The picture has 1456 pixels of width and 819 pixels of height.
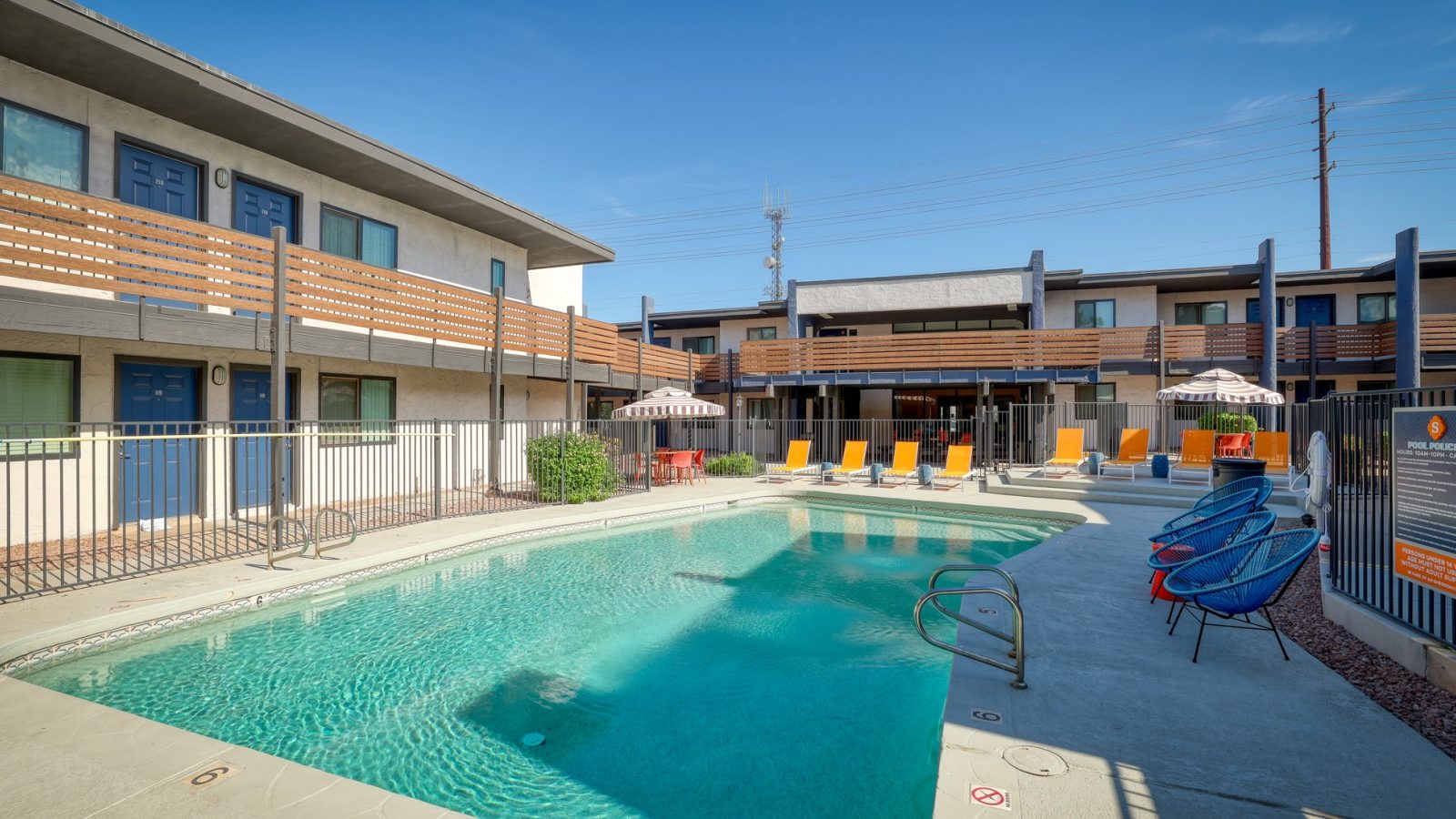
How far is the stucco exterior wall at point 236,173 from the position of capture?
8.64 m

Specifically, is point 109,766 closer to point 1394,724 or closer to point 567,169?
point 1394,724

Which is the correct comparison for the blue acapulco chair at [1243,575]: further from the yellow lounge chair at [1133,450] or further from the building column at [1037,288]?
the building column at [1037,288]

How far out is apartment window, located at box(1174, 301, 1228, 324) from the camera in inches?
878

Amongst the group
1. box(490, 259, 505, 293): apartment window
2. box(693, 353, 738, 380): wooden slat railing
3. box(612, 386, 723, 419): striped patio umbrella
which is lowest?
box(612, 386, 723, 419): striped patio umbrella

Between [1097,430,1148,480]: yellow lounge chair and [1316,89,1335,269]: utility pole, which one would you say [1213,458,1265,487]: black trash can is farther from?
[1316,89,1335,269]: utility pole

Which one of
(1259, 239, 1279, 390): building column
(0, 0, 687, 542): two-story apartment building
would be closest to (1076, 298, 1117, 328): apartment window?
(1259, 239, 1279, 390): building column

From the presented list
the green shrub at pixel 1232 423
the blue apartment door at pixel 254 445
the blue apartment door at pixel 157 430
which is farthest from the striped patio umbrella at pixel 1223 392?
the blue apartment door at pixel 157 430

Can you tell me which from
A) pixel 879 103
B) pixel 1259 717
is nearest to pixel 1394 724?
pixel 1259 717

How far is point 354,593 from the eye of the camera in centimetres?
783

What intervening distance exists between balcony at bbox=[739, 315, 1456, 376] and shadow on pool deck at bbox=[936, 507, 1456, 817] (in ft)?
51.3

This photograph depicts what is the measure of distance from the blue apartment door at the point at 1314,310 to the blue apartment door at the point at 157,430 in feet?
97.8

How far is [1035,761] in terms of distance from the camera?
3350 millimetres

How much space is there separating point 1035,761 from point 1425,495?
364cm

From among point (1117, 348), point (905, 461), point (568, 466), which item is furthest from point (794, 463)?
point (1117, 348)
